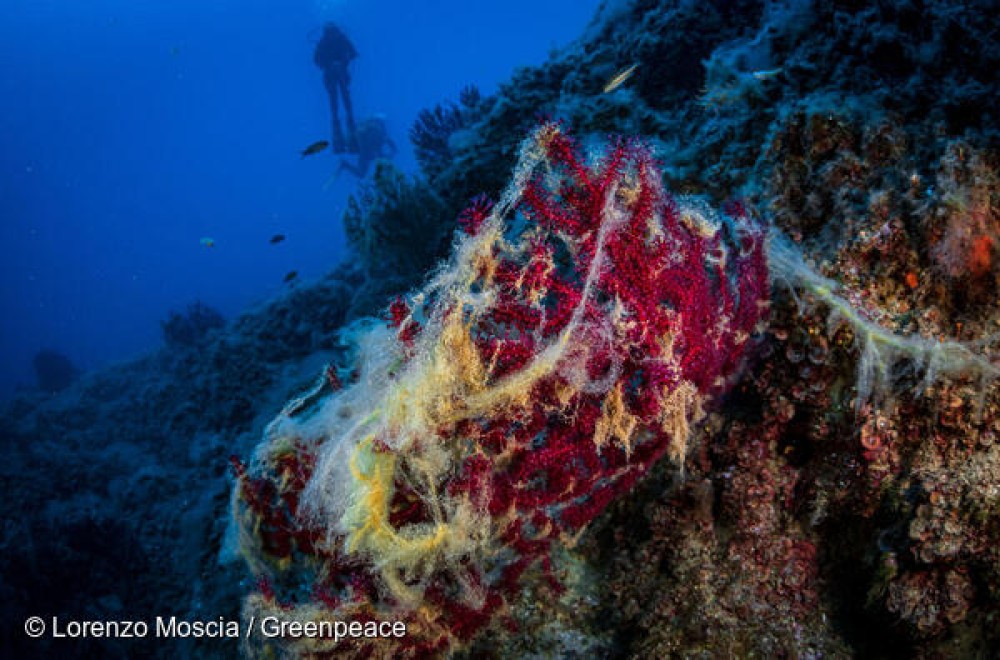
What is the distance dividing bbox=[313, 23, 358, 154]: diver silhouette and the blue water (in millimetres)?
32158

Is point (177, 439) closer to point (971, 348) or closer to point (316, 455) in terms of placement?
point (316, 455)

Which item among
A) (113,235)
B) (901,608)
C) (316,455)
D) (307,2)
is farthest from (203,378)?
(307,2)

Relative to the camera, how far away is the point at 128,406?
1306 centimetres

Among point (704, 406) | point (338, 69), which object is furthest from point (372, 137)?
point (704, 406)

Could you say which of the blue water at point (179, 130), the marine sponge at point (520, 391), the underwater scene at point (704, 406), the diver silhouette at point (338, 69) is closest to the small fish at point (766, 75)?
the underwater scene at point (704, 406)

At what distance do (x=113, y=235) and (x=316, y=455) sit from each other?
129 m

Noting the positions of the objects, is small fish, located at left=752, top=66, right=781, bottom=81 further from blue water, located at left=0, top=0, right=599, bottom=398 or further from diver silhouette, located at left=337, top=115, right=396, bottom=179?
blue water, located at left=0, top=0, right=599, bottom=398

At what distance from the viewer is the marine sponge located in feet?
6.31

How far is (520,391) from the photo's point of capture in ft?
6.36

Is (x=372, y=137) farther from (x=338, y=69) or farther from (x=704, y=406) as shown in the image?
(x=704, y=406)

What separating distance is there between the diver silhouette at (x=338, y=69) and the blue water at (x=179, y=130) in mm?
32158

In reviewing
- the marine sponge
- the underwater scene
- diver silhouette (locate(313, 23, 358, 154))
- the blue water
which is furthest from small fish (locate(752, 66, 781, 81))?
the blue water

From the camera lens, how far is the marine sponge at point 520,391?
1925 mm

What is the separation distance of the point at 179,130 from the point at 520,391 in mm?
170364
